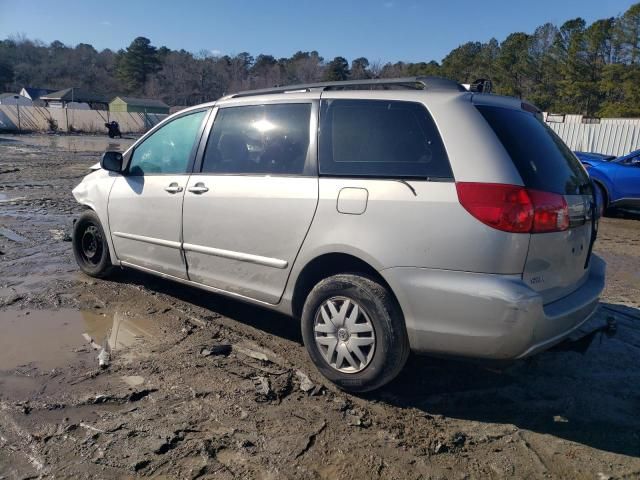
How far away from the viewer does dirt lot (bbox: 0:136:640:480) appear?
268 centimetres

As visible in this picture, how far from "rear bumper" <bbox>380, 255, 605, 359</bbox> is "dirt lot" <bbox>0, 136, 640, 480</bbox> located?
312 millimetres

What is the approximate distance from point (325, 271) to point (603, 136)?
67.4ft

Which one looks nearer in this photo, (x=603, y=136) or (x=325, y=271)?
(x=325, y=271)

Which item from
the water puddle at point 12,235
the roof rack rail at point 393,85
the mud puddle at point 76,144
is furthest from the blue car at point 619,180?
the mud puddle at point 76,144

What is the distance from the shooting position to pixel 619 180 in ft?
35.4

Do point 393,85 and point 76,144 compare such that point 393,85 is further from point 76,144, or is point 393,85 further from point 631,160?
point 76,144

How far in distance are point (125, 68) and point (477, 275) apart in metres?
114

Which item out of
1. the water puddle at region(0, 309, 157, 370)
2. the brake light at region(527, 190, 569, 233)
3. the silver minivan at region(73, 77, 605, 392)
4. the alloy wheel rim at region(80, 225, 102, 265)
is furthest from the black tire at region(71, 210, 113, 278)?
the brake light at region(527, 190, 569, 233)

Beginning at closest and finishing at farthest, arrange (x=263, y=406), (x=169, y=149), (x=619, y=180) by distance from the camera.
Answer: (x=263, y=406), (x=169, y=149), (x=619, y=180)

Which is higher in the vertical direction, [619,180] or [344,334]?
[619,180]

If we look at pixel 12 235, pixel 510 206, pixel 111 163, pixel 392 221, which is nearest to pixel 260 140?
pixel 392 221

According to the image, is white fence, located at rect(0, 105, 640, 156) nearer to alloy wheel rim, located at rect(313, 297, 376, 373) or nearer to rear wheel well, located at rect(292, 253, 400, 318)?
rear wheel well, located at rect(292, 253, 400, 318)

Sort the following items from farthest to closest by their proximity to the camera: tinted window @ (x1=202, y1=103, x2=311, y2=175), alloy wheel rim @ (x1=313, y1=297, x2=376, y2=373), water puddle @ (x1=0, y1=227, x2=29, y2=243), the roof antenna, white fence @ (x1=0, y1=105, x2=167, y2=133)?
1. white fence @ (x1=0, y1=105, x2=167, y2=133)
2. water puddle @ (x1=0, y1=227, x2=29, y2=243)
3. tinted window @ (x1=202, y1=103, x2=311, y2=175)
4. the roof antenna
5. alloy wheel rim @ (x1=313, y1=297, x2=376, y2=373)

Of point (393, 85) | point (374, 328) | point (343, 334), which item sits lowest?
point (343, 334)
